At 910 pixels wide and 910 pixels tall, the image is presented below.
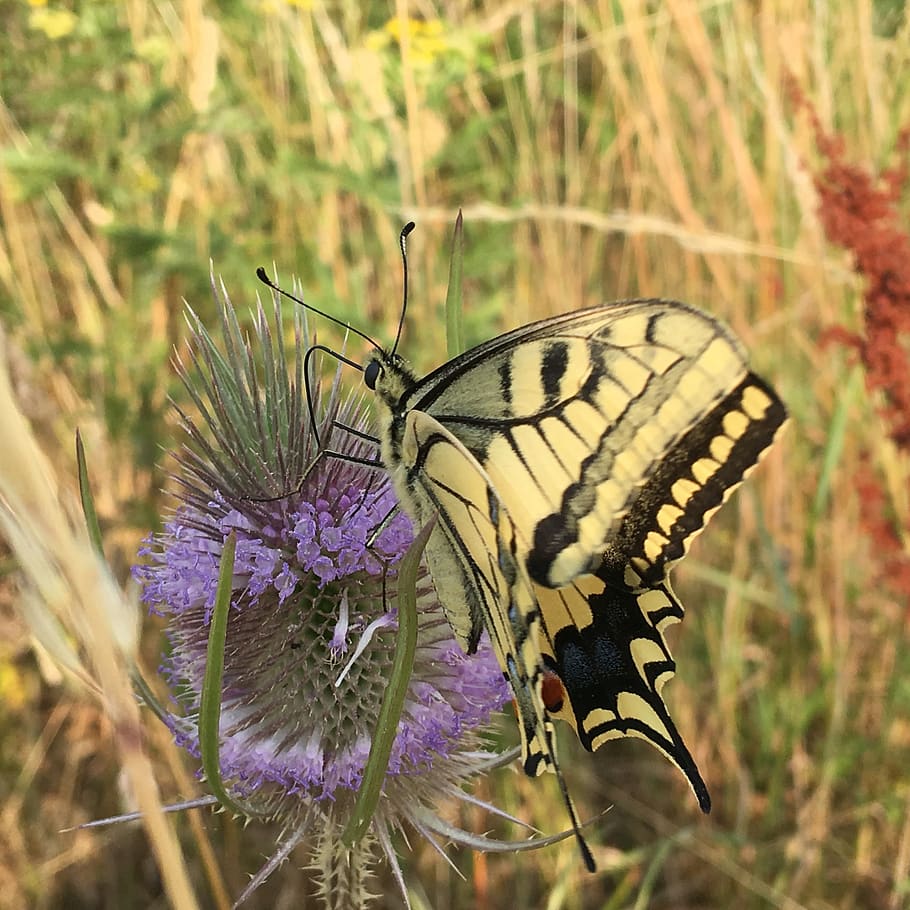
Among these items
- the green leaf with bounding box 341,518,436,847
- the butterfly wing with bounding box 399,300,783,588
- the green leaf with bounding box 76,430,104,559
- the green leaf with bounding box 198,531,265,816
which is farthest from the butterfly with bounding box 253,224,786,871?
the green leaf with bounding box 76,430,104,559

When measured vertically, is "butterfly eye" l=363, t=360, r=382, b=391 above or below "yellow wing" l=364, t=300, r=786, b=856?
above

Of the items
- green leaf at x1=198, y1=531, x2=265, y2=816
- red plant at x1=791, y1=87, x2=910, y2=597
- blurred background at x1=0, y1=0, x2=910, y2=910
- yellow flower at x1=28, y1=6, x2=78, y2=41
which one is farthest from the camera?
yellow flower at x1=28, y1=6, x2=78, y2=41

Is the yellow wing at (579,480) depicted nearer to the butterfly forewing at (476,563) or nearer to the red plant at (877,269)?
the butterfly forewing at (476,563)

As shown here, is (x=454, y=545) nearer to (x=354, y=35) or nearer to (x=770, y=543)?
(x=770, y=543)

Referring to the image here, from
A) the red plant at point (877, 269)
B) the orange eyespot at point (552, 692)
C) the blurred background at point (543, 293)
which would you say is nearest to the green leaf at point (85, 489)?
the orange eyespot at point (552, 692)

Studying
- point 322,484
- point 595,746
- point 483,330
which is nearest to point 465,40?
point 483,330

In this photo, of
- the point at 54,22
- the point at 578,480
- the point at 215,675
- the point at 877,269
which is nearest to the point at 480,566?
the point at 578,480

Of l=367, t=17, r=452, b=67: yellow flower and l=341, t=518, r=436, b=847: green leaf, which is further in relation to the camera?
l=367, t=17, r=452, b=67: yellow flower

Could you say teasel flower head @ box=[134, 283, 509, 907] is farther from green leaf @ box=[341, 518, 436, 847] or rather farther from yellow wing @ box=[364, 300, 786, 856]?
green leaf @ box=[341, 518, 436, 847]
